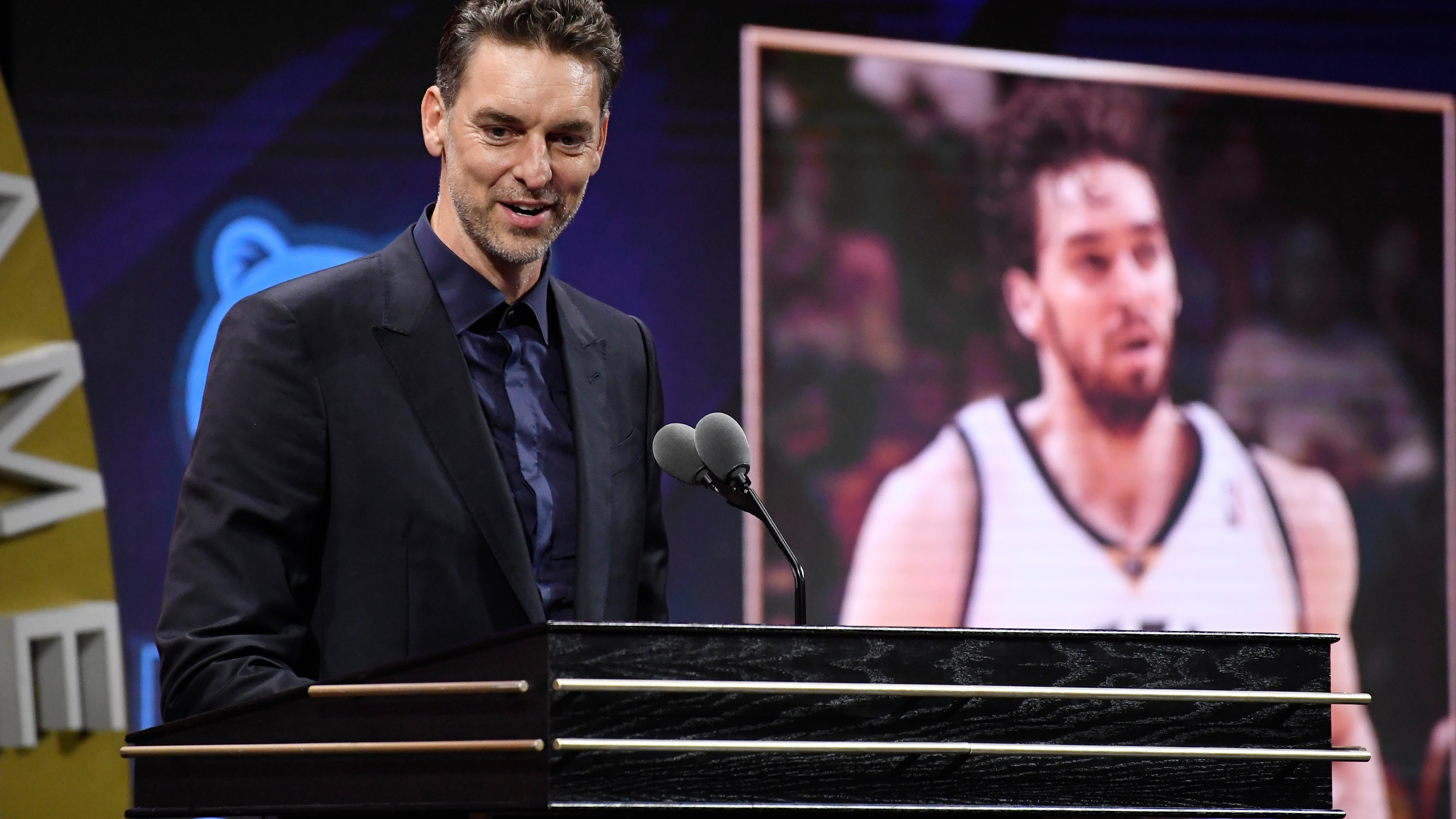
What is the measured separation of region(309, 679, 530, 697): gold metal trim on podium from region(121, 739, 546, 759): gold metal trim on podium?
4cm

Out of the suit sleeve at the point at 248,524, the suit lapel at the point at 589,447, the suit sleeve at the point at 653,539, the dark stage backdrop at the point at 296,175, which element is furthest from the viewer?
the dark stage backdrop at the point at 296,175

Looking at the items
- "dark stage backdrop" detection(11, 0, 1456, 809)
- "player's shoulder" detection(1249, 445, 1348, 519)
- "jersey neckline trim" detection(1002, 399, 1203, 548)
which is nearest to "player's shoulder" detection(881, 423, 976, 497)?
"jersey neckline trim" detection(1002, 399, 1203, 548)

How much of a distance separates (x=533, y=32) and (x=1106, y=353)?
2829 mm

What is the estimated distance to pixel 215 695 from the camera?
1.56m

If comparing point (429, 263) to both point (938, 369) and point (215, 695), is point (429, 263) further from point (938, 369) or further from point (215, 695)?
point (938, 369)

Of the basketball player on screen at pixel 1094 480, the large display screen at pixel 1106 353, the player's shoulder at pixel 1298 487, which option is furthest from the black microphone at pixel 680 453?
the player's shoulder at pixel 1298 487

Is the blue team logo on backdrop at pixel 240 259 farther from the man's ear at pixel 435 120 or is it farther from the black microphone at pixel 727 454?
the black microphone at pixel 727 454

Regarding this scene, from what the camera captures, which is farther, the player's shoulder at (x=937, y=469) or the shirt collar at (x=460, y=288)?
the player's shoulder at (x=937, y=469)

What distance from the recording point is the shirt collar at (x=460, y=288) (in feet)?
6.54

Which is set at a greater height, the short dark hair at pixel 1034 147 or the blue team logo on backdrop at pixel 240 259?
the short dark hair at pixel 1034 147

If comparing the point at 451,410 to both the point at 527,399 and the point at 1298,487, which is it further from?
the point at 1298,487

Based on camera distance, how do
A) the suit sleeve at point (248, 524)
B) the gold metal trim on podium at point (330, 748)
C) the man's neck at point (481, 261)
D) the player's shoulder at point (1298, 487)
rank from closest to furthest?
the gold metal trim on podium at point (330, 748) → the suit sleeve at point (248, 524) → the man's neck at point (481, 261) → the player's shoulder at point (1298, 487)

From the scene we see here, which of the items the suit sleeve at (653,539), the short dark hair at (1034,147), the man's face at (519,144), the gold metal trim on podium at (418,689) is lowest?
the gold metal trim on podium at (418,689)

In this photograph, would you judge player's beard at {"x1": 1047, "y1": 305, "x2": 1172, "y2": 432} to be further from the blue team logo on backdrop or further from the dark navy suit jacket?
the dark navy suit jacket
